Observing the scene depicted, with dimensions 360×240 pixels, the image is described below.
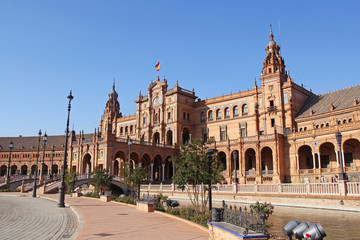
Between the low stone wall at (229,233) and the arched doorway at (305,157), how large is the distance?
37634 millimetres

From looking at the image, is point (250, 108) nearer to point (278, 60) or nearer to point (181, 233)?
point (278, 60)

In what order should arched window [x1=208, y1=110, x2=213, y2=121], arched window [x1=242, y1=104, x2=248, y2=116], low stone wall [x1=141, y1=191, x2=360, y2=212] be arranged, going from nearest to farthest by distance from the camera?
1. low stone wall [x1=141, y1=191, x2=360, y2=212]
2. arched window [x1=242, y1=104, x2=248, y2=116]
3. arched window [x1=208, y1=110, x2=213, y2=121]

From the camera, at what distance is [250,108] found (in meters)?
52.7

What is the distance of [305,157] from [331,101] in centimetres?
960

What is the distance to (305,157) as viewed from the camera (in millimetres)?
43750

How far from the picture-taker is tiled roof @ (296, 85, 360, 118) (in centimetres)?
4312

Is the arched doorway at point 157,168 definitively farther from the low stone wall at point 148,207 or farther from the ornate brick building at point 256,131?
the low stone wall at point 148,207

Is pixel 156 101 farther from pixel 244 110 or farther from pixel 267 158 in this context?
pixel 267 158

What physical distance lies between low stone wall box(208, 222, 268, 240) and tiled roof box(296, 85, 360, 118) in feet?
128

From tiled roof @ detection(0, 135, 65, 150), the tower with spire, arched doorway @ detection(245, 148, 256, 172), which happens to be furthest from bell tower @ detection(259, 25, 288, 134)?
tiled roof @ detection(0, 135, 65, 150)

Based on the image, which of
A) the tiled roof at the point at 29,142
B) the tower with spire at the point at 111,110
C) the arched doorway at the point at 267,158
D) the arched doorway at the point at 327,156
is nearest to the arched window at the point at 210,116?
the arched doorway at the point at 267,158

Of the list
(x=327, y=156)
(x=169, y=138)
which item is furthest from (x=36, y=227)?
(x=169, y=138)

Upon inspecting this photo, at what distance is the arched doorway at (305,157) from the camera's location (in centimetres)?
4319

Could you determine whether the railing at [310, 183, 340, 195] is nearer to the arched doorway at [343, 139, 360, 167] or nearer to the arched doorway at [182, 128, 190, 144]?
the arched doorway at [343, 139, 360, 167]
